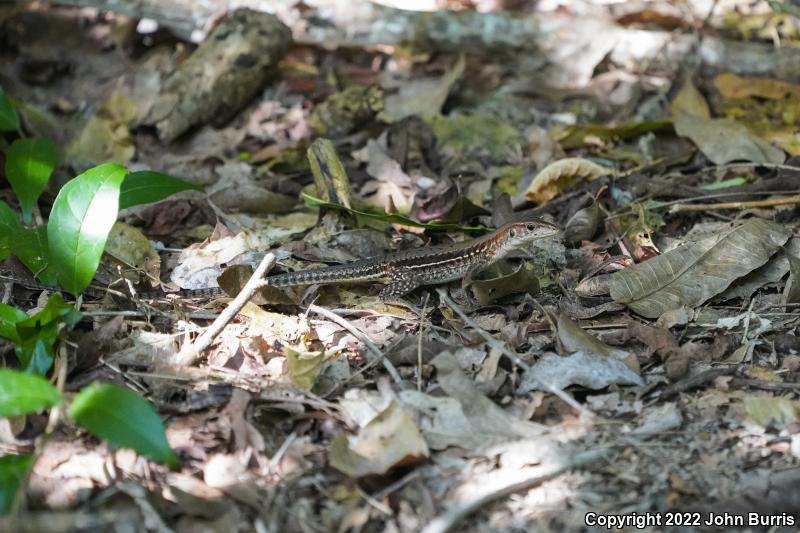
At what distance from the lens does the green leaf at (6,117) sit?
5.75 meters

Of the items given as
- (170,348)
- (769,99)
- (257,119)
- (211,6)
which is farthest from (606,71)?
(170,348)

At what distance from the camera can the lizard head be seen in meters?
5.01

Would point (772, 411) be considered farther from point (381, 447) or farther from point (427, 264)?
point (427, 264)

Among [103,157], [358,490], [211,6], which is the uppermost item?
[211,6]

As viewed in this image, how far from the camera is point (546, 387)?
150 inches

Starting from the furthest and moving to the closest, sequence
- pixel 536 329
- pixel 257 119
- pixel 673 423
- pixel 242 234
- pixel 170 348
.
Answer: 1. pixel 257 119
2. pixel 242 234
3. pixel 536 329
4. pixel 170 348
5. pixel 673 423

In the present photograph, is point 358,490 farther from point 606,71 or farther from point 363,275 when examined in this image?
point 606,71

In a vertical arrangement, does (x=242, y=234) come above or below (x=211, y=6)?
below

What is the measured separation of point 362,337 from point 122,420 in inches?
57.5

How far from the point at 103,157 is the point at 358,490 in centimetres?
436

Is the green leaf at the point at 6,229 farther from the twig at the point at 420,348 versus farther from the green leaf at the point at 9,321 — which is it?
the twig at the point at 420,348

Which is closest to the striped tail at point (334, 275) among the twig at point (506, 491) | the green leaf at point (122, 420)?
the green leaf at point (122, 420)

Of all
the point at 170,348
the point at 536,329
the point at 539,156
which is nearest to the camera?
the point at 170,348

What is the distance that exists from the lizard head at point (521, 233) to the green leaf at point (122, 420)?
2.65 meters
